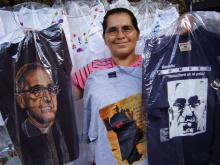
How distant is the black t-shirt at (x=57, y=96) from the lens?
0.84 m

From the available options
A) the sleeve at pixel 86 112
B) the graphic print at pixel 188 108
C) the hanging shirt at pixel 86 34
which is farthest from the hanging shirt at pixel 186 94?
the hanging shirt at pixel 86 34

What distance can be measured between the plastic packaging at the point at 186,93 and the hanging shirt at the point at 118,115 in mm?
88

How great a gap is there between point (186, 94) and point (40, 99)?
68 centimetres

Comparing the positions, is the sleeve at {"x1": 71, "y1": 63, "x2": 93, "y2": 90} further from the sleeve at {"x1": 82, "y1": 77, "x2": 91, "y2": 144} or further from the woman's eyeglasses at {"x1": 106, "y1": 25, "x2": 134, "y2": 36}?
the woman's eyeglasses at {"x1": 106, "y1": 25, "x2": 134, "y2": 36}

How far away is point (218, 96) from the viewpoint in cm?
77

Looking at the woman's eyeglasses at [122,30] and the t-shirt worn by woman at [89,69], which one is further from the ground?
the woman's eyeglasses at [122,30]

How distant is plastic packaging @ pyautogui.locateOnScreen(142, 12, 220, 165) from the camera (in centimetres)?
75

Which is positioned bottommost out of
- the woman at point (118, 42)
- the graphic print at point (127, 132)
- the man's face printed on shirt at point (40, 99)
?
the graphic print at point (127, 132)

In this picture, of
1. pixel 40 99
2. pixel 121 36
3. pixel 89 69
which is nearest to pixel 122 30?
pixel 121 36

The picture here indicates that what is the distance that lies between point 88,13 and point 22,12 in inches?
17.8

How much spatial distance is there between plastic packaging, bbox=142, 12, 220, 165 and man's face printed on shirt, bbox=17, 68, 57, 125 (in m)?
0.46

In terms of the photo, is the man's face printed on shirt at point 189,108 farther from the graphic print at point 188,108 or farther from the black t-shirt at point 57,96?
the black t-shirt at point 57,96

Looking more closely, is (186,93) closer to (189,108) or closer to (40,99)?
(189,108)

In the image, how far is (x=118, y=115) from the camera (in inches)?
32.2
